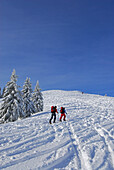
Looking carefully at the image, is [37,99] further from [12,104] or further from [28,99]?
[12,104]

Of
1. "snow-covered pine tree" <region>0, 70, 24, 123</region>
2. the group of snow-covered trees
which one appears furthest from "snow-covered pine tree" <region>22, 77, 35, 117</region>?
"snow-covered pine tree" <region>0, 70, 24, 123</region>

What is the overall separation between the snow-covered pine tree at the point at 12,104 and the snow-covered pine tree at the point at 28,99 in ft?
20.8

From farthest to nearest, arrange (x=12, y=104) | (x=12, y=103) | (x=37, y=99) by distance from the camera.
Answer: (x=37, y=99) < (x=12, y=103) < (x=12, y=104)

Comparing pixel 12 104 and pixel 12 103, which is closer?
pixel 12 104

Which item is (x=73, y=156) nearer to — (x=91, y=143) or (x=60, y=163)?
(x=60, y=163)

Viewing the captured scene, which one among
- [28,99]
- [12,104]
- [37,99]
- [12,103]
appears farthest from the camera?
[37,99]

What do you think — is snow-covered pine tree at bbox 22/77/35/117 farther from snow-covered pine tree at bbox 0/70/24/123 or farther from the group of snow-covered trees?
snow-covered pine tree at bbox 0/70/24/123

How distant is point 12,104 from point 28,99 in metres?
7.92

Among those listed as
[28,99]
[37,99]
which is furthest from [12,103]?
[37,99]

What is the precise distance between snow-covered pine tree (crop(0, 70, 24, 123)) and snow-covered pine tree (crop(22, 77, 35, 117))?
6.33 metres

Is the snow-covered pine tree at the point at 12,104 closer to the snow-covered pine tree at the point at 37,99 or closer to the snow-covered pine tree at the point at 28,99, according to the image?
the snow-covered pine tree at the point at 28,99

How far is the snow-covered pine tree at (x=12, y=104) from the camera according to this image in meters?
20.9

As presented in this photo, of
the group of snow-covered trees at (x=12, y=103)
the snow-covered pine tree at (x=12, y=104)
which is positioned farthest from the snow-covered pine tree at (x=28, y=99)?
the snow-covered pine tree at (x=12, y=104)

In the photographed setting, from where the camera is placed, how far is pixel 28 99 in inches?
1154
